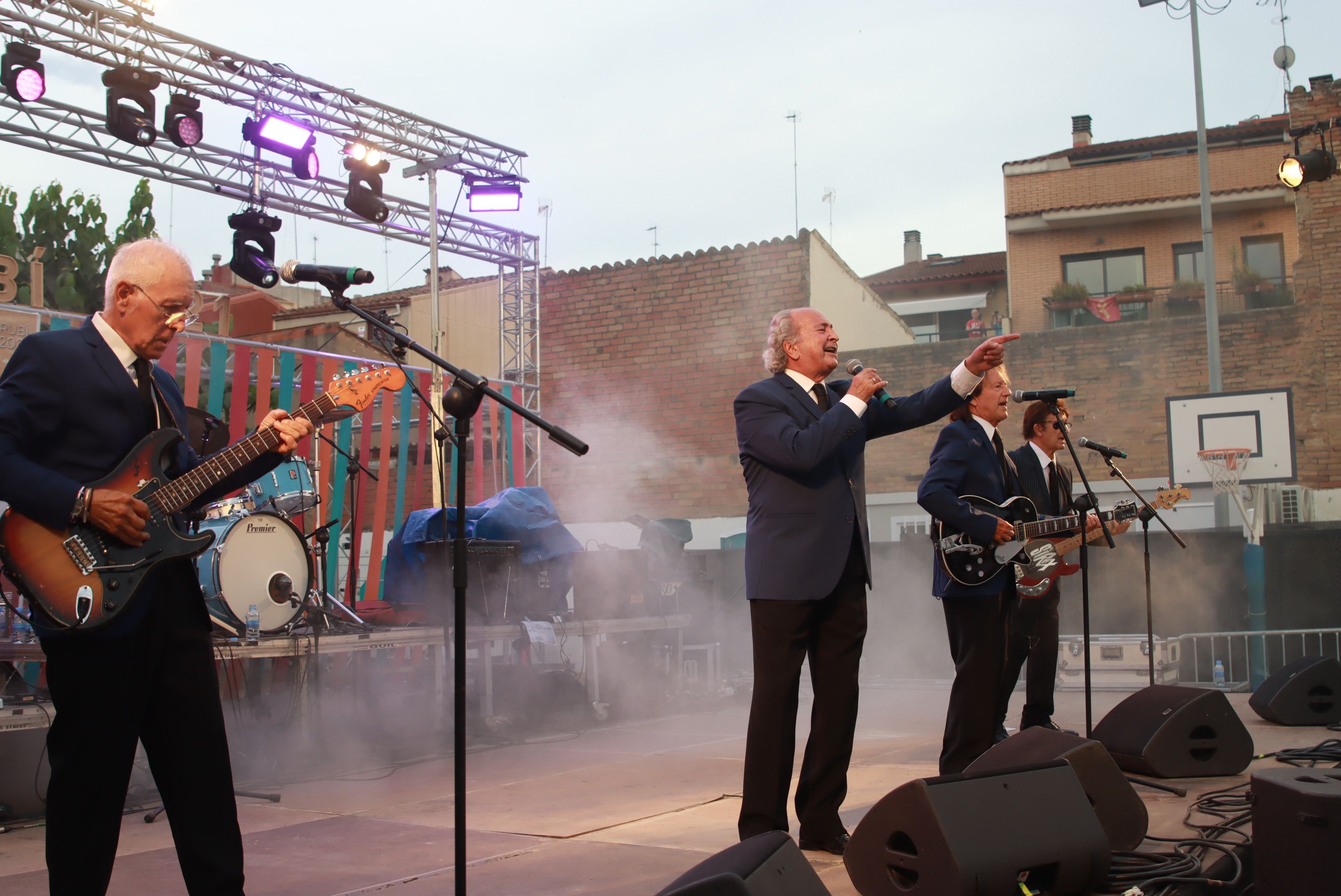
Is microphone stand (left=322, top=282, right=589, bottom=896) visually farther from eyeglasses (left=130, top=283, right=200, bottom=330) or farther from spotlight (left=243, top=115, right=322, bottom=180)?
spotlight (left=243, top=115, right=322, bottom=180)

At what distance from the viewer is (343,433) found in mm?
9266

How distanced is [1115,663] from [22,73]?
10.4m

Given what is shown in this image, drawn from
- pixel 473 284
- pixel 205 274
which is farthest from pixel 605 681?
pixel 205 274

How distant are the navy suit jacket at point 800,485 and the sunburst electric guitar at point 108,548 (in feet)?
5.26

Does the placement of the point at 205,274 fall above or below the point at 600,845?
above

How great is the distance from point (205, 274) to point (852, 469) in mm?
33659

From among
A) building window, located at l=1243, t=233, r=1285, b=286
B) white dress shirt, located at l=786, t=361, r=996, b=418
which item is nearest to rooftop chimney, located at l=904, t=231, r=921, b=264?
building window, located at l=1243, t=233, r=1285, b=286

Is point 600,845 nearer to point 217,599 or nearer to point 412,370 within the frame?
point 217,599

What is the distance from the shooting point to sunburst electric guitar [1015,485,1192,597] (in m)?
5.28

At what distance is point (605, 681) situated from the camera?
29.8ft

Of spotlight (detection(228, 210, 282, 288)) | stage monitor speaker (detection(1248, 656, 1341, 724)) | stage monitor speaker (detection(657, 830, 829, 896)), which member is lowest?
stage monitor speaker (detection(1248, 656, 1341, 724))

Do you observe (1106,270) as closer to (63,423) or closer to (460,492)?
(460,492)

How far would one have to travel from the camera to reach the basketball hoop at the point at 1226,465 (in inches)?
443

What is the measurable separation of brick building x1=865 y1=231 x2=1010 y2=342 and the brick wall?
48.6 ft
